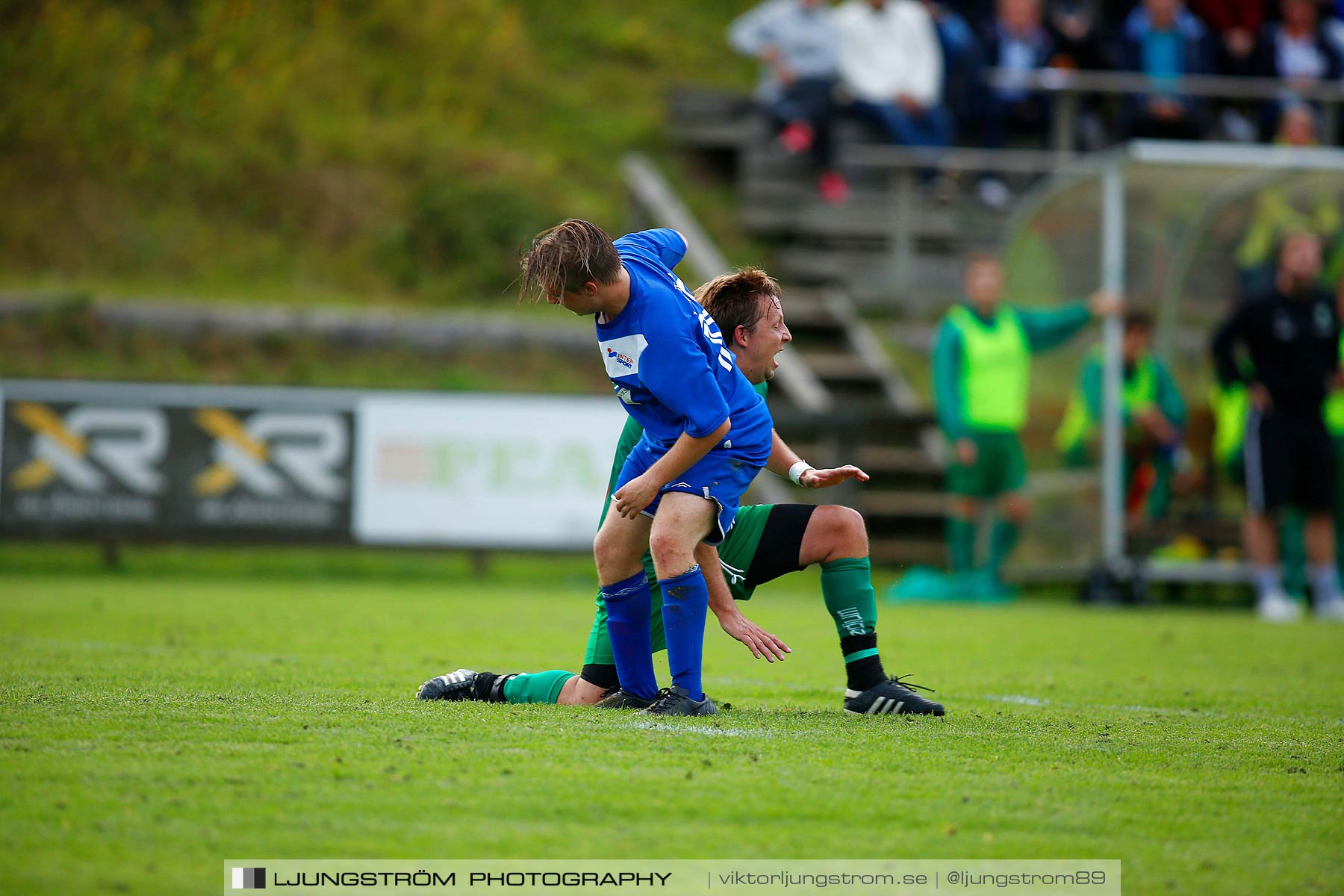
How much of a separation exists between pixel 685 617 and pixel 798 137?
13.4 m

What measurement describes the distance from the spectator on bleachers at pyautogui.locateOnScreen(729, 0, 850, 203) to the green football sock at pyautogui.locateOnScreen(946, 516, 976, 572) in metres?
5.87

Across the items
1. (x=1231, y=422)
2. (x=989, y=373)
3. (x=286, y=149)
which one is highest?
(x=286, y=149)

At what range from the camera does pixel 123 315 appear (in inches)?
613

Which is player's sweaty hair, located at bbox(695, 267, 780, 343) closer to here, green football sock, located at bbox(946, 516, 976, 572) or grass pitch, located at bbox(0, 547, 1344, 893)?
grass pitch, located at bbox(0, 547, 1344, 893)

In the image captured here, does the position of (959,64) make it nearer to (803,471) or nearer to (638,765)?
(803,471)

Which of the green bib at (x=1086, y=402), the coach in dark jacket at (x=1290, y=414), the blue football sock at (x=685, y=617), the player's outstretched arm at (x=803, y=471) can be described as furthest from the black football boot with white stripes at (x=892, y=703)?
the green bib at (x=1086, y=402)

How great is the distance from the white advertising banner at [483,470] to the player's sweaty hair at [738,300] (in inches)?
298

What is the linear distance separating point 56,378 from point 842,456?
7.53 m

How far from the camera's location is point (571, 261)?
15.2 ft

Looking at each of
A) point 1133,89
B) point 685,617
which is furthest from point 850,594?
point 1133,89

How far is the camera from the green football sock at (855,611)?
16.7ft

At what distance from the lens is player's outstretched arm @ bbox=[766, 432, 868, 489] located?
16.4 feet

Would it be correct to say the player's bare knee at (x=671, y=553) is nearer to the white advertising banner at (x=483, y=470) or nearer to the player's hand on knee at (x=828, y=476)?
the player's hand on knee at (x=828, y=476)

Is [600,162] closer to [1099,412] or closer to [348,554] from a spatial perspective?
[348,554]
